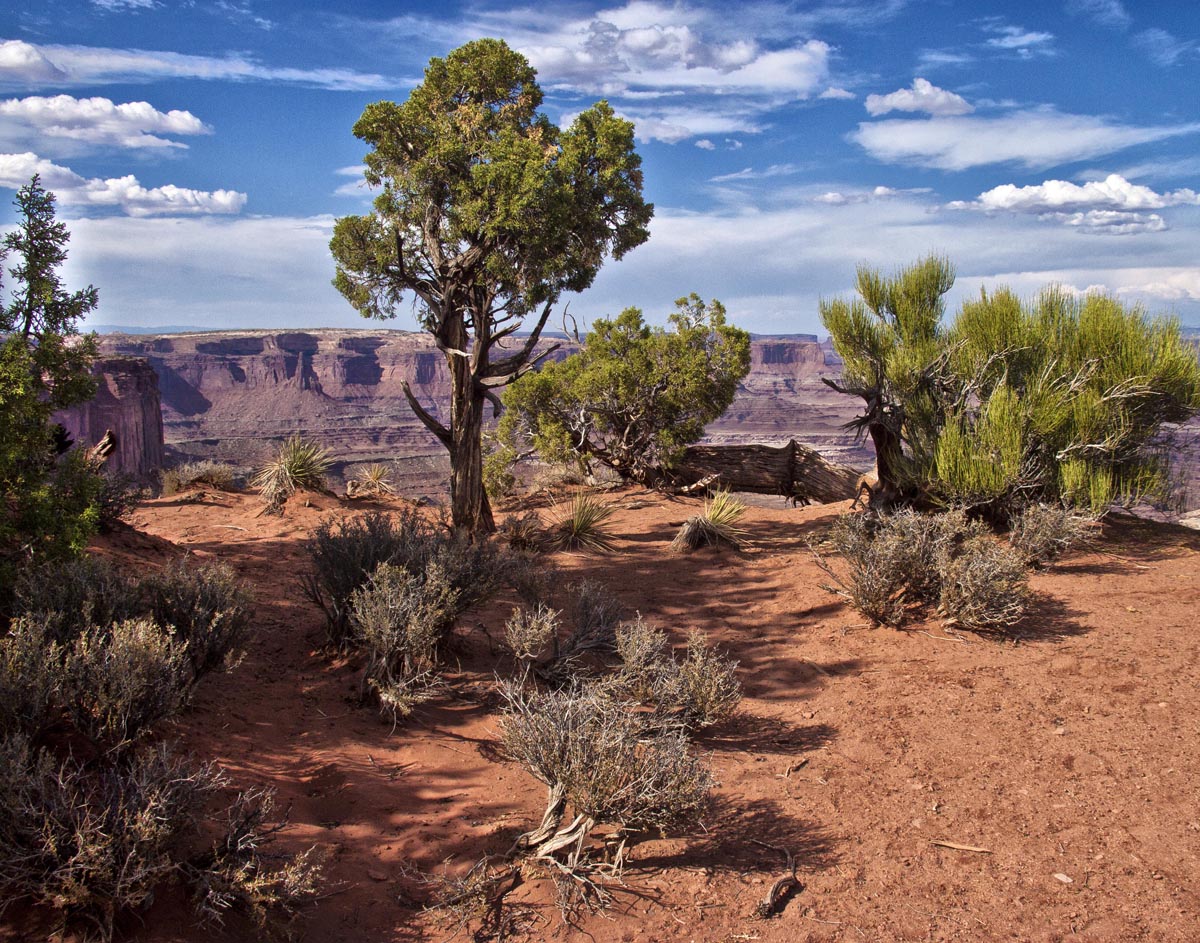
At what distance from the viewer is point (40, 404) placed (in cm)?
514

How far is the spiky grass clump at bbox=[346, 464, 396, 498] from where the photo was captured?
14.4 m

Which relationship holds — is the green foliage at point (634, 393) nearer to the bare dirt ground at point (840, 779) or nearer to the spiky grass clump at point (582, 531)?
the spiky grass clump at point (582, 531)

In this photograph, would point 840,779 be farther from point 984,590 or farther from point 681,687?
point 984,590

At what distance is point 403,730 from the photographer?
5.27 meters

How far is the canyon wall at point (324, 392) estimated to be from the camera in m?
85.6

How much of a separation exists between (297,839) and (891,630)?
5.31m

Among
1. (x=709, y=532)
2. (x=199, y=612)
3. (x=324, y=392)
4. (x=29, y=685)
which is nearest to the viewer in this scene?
(x=29, y=685)

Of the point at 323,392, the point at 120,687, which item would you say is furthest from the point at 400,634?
the point at 323,392

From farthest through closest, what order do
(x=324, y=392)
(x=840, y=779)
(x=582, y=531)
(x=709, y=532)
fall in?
(x=324, y=392) → (x=582, y=531) → (x=709, y=532) → (x=840, y=779)

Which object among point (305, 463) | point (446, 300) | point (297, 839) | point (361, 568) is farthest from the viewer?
point (305, 463)

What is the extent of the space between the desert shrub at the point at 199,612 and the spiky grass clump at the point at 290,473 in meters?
7.30

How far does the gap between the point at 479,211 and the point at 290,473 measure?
20.9 feet

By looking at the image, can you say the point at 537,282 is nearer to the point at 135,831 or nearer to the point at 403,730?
the point at 403,730

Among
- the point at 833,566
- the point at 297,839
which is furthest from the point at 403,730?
the point at 833,566
